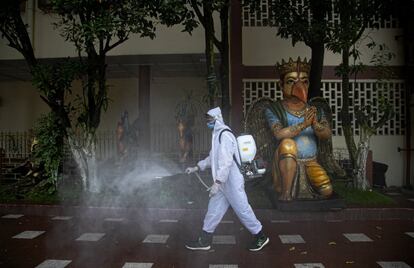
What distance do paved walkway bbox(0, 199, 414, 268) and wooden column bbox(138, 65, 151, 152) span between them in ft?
15.2

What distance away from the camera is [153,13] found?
21.5ft

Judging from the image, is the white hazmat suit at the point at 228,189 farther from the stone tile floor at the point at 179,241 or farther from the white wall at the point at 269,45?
the white wall at the point at 269,45

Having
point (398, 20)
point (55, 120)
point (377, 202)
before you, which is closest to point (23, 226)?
point (55, 120)

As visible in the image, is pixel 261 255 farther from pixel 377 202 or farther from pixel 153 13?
pixel 153 13

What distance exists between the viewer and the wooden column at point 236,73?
10070mm

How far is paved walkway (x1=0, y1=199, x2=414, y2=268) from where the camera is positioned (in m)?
4.70

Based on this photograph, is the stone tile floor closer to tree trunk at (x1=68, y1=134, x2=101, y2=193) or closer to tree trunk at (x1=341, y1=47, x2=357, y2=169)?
tree trunk at (x1=68, y1=134, x2=101, y2=193)

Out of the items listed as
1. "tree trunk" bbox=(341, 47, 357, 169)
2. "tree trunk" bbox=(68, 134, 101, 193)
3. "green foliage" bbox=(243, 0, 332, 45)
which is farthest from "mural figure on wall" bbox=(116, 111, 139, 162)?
"tree trunk" bbox=(341, 47, 357, 169)

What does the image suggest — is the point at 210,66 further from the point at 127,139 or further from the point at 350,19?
the point at 127,139

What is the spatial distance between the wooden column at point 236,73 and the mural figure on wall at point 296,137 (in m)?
3.49

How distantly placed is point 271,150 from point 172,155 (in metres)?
4.60

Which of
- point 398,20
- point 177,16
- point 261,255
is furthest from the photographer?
point 398,20

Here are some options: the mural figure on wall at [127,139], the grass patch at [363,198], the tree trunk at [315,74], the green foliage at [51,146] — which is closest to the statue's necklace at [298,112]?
the grass patch at [363,198]

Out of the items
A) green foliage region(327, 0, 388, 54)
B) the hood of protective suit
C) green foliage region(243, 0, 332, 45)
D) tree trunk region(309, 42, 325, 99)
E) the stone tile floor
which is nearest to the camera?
the stone tile floor
